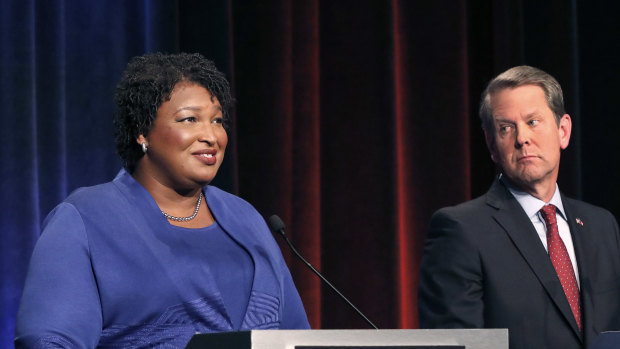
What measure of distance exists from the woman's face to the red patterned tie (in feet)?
3.37

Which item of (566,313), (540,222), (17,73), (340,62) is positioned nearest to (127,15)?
(17,73)

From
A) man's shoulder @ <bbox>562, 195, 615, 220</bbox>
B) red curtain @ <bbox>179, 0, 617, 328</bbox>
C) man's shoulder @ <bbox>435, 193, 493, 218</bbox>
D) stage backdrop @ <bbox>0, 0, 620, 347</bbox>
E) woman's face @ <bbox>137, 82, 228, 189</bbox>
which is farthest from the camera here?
red curtain @ <bbox>179, 0, 617, 328</bbox>

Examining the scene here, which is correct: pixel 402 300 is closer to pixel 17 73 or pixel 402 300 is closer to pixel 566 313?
pixel 566 313

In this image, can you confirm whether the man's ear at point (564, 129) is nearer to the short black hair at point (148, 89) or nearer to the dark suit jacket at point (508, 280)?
the dark suit jacket at point (508, 280)

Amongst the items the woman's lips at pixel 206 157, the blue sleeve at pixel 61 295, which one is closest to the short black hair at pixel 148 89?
the woman's lips at pixel 206 157

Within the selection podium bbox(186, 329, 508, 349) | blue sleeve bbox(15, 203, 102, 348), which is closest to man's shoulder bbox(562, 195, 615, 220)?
podium bbox(186, 329, 508, 349)

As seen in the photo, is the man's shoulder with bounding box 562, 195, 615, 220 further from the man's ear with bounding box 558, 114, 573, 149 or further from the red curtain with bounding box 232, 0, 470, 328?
the red curtain with bounding box 232, 0, 470, 328

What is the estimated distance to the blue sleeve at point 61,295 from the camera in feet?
6.25

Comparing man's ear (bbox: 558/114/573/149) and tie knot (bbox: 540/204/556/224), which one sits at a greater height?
man's ear (bbox: 558/114/573/149)

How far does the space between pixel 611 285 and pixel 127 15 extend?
6.68 feet

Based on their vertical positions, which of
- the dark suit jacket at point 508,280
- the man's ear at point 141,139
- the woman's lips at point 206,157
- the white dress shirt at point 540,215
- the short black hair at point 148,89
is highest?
the short black hair at point 148,89

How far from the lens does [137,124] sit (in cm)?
233

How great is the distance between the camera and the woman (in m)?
1.99

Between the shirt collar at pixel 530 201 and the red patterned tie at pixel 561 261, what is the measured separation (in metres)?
0.02
